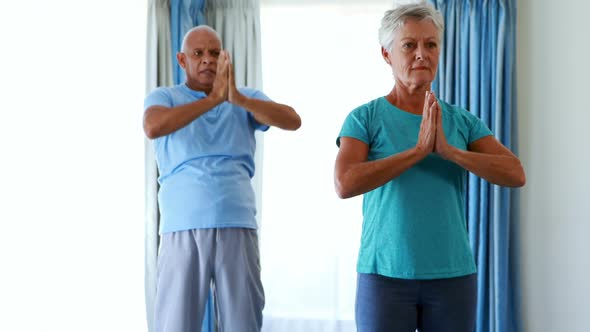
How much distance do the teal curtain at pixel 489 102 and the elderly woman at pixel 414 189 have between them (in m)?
1.82

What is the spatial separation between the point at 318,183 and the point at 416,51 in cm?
210

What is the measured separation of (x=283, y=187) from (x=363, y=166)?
2.21 metres

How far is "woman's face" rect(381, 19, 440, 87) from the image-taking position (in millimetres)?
1544

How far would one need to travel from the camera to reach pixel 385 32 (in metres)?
1.60

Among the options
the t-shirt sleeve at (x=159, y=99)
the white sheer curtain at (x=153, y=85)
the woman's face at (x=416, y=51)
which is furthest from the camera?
the white sheer curtain at (x=153, y=85)

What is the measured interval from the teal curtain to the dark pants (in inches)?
76.0

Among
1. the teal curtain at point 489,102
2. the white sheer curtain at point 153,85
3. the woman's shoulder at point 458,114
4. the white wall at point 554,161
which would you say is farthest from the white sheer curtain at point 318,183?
the woman's shoulder at point 458,114

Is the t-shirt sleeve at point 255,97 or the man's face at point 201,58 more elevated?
the man's face at point 201,58

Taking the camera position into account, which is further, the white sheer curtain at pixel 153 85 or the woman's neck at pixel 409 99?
the white sheer curtain at pixel 153 85

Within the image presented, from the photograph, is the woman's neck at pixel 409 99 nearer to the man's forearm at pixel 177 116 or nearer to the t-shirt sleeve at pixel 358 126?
the t-shirt sleeve at pixel 358 126

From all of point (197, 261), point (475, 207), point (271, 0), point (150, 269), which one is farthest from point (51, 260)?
point (475, 207)

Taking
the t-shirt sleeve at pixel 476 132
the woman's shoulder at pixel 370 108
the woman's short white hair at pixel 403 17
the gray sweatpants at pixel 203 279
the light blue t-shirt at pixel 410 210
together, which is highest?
the woman's short white hair at pixel 403 17

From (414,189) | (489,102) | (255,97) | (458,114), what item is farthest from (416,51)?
(489,102)

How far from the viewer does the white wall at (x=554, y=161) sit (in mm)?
2738
